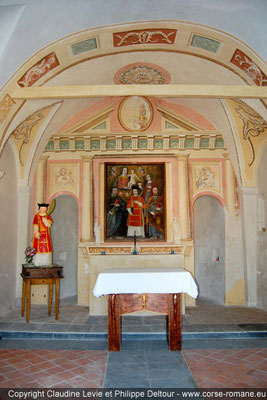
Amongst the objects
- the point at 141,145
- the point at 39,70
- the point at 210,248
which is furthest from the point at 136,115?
the point at 210,248

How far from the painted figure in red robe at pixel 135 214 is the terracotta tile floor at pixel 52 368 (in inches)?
158

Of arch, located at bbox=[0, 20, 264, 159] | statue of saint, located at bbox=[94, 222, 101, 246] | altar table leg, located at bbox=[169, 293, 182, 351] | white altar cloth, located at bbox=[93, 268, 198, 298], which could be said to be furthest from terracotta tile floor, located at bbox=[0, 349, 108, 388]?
arch, located at bbox=[0, 20, 264, 159]

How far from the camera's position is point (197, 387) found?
373 cm

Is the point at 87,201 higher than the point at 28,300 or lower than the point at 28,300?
higher

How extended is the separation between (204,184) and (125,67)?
384cm

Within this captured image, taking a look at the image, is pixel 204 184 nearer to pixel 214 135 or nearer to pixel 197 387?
pixel 214 135

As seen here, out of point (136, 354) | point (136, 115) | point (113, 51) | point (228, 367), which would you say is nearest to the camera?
point (228, 367)

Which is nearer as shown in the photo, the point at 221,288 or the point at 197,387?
the point at 197,387

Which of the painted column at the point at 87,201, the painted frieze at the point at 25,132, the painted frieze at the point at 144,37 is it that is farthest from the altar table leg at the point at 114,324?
the painted frieze at the point at 25,132

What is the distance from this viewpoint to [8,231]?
7.52 meters

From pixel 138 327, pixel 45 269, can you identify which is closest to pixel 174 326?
pixel 138 327

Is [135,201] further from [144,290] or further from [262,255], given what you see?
[144,290]

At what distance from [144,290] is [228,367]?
160 cm

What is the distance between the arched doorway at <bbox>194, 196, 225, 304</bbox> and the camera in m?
8.86
